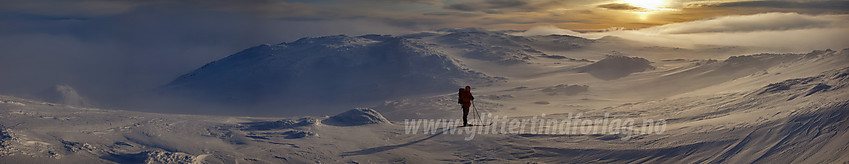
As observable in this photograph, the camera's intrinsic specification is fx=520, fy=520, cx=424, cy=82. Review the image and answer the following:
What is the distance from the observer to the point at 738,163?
924 cm

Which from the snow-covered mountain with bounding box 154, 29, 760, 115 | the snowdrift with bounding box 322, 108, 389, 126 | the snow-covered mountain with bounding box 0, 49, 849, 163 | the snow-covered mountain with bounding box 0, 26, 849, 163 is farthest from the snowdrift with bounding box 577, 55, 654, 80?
the snowdrift with bounding box 322, 108, 389, 126

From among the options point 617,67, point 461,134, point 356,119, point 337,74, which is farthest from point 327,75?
point 461,134

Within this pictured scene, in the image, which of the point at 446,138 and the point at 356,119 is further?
the point at 356,119

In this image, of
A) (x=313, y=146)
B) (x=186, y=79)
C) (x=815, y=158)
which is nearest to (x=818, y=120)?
(x=815, y=158)

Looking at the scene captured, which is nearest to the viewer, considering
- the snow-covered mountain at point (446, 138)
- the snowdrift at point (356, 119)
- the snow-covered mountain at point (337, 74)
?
the snow-covered mountain at point (446, 138)

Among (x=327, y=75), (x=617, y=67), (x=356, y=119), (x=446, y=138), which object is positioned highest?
(x=327, y=75)

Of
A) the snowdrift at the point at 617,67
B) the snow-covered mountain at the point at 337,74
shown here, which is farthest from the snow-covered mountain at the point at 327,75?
the snowdrift at the point at 617,67

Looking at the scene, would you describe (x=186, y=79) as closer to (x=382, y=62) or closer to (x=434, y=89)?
(x=382, y=62)

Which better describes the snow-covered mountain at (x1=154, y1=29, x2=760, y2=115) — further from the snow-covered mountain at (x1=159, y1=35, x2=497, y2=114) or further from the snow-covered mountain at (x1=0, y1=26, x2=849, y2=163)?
the snow-covered mountain at (x1=0, y1=26, x2=849, y2=163)

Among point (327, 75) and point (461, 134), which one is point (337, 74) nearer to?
point (327, 75)

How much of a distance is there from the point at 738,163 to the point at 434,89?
33.4m

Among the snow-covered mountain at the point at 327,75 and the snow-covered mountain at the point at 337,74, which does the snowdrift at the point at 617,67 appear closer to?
the snow-covered mountain at the point at 337,74

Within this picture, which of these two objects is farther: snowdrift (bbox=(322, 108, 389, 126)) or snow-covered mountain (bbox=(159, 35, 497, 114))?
snow-covered mountain (bbox=(159, 35, 497, 114))

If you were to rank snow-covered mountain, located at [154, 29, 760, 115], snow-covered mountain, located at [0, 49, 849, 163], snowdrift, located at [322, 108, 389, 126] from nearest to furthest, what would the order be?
snow-covered mountain, located at [0, 49, 849, 163], snowdrift, located at [322, 108, 389, 126], snow-covered mountain, located at [154, 29, 760, 115]
